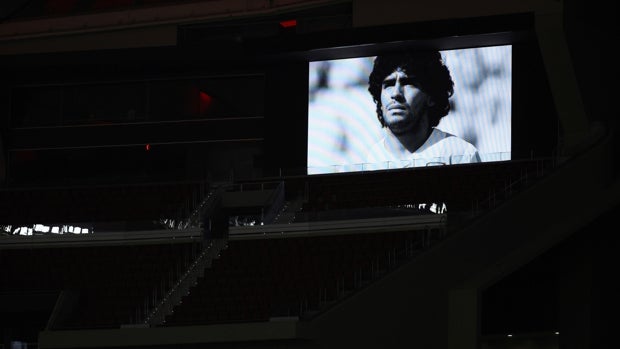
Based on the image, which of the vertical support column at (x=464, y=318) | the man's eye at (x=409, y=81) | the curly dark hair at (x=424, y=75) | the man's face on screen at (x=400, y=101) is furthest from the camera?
the man's eye at (x=409, y=81)

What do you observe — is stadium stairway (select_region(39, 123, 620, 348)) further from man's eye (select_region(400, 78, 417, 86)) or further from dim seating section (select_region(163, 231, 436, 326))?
man's eye (select_region(400, 78, 417, 86))

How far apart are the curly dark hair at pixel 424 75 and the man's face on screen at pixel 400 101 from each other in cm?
9

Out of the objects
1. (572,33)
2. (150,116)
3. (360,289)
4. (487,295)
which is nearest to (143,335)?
(360,289)

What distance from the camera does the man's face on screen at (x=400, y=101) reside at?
1040 inches

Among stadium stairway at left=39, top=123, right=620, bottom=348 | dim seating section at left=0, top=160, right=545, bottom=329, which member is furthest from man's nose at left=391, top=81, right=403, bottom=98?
stadium stairway at left=39, top=123, right=620, bottom=348

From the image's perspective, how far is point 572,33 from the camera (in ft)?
80.2

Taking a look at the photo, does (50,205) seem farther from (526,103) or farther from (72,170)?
(526,103)

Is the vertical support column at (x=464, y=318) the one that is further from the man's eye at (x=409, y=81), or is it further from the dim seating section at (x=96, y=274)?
the man's eye at (x=409, y=81)

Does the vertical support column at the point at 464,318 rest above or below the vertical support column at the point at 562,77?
below

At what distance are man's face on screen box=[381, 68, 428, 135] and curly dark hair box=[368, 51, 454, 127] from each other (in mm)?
86

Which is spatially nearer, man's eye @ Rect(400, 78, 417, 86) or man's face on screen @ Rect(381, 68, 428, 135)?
man's face on screen @ Rect(381, 68, 428, 135)

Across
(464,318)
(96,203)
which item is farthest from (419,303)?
(96,203)

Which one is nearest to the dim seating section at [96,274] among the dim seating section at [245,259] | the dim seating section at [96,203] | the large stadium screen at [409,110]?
the dim seating section at [245,259]

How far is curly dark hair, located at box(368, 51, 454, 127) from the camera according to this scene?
85.7 ft
